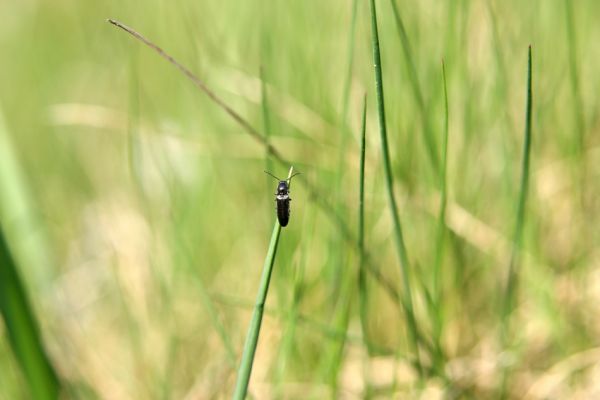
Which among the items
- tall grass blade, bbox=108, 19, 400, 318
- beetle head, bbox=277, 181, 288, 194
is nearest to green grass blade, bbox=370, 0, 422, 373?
tall grass blade, bbox=108, 19, 400, 318

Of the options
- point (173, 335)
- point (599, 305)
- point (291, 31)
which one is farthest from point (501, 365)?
point (291, 31)

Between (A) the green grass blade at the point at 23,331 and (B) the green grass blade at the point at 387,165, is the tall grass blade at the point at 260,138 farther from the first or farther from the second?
(A) the green grass blade at the point at 23,331

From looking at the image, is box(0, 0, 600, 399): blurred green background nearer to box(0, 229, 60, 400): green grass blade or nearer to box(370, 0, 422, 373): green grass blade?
box(370, 0, 422, 373): green grass blade

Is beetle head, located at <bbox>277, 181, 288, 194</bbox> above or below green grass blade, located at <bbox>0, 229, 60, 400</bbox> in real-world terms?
above

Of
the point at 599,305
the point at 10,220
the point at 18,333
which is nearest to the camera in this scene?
the point at 18,333

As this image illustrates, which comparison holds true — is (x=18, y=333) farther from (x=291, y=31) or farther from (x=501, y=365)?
(x=291, y=31)

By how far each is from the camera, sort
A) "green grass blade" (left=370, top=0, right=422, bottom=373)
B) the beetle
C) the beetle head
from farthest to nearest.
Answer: the beetle head < the beetle < "green grass blade" (left=370, top=0, right=422, bottom=373)
